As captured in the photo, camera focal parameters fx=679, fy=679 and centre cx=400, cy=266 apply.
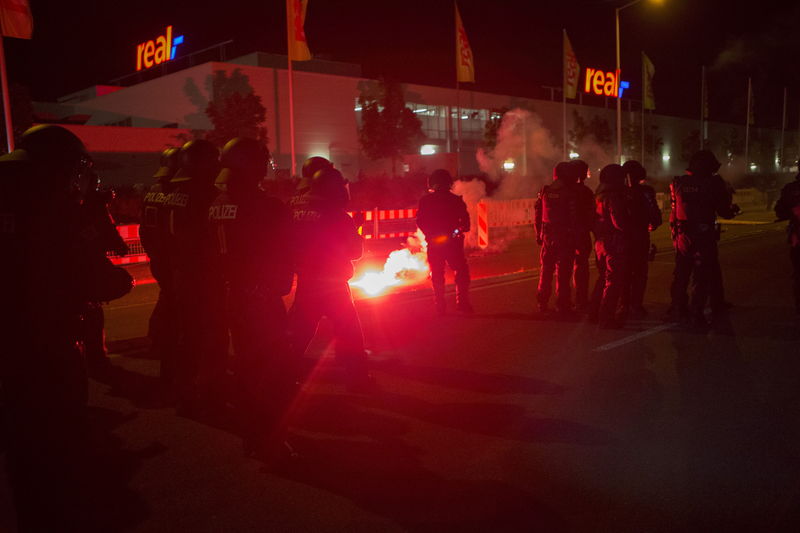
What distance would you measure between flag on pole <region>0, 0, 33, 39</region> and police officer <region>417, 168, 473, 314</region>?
32.4ft

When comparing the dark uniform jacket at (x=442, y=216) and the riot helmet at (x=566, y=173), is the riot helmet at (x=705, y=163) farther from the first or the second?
the dark uniform jacket at (x=442, y=216)

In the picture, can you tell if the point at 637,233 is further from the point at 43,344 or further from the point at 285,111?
the point at 285,111

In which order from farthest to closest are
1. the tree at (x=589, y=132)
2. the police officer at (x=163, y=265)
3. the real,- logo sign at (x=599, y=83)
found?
the tree at (x=589, y=132) < the real,- logo sign at (x=599, y=83) < the police officer at (x=163, y=265)

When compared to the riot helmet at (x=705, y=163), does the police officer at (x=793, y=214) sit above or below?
below

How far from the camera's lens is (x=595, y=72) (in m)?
37.9

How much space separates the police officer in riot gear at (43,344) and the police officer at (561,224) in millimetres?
6463

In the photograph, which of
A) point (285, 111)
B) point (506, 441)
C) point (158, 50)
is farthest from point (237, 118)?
point (506, 441)

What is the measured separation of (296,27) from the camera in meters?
21.9

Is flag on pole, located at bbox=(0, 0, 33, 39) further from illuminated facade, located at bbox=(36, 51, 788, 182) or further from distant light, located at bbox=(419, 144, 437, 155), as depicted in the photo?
distant light, located at bbox=(419, 144, 437, 155)

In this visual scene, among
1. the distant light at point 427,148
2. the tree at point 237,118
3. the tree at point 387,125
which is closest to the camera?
the tree at point 237,118

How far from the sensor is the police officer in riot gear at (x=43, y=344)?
2.66 metres

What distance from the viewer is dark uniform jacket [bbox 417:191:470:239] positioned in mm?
8586

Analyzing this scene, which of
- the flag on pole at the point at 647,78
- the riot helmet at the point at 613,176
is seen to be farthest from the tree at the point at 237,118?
the riot helmet at the point at 613,176

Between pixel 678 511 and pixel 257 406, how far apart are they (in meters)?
2.50
